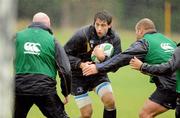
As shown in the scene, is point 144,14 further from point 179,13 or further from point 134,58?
point 134,58

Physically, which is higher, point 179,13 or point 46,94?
point 46,94

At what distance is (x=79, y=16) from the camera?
27812mm

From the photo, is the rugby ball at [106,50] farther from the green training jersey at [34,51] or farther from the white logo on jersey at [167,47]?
the green training jersey at [34,51]

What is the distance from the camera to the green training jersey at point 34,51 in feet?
21.5

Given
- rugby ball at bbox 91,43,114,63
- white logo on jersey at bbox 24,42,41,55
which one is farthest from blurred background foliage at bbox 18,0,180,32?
white logo on jersey at bbox 24,42,41,55

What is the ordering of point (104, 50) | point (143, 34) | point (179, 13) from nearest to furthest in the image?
point (143, 34) → point (104, 50) → point (179, 13)

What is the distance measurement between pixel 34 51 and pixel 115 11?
21.2 m

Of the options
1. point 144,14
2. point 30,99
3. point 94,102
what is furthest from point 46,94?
point 144,14

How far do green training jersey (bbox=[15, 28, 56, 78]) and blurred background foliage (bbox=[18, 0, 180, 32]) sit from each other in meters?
19.3

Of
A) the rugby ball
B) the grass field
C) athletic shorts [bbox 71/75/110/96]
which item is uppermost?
the rugby ball

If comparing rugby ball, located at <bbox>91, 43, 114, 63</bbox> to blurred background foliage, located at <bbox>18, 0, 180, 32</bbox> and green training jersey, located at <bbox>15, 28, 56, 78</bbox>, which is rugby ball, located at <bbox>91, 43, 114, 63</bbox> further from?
blurred background foliage, located at <bbox>18, 0, 180, 32</bbox>

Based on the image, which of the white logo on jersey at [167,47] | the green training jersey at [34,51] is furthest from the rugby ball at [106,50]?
the green training jersey at [34,51]

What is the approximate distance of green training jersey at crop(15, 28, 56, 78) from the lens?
21.5ft

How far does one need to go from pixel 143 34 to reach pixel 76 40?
1.14 meters
